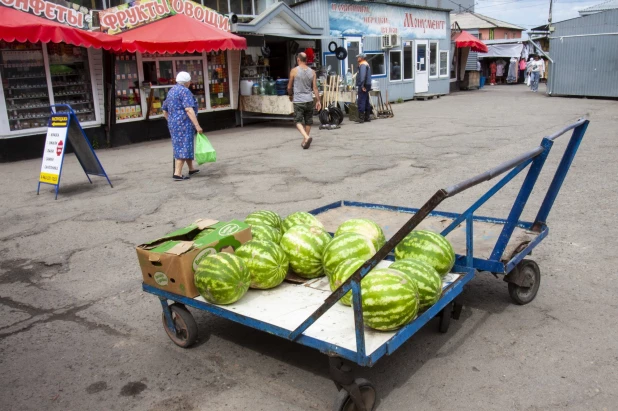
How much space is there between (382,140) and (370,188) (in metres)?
4.91

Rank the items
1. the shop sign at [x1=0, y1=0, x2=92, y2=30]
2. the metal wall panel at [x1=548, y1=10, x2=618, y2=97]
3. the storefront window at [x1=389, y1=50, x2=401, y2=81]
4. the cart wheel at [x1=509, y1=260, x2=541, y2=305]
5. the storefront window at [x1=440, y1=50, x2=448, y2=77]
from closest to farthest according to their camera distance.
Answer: the cart wheel at [x1=509, y1=260, x2=541, y2=305] < the shop sign at [x1=0, y1=0, x2=92, y2=30] < the metal wall panel at [x1=548, y1=10, x2=618, y2=97] < the storefront window at [x1=389, y1=50, x2=401, y2=81] < the storefront window at [x1=440, y1=50, x2=448, y2=77]

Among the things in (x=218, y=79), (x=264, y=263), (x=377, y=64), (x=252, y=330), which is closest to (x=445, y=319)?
(x=264, y=263)

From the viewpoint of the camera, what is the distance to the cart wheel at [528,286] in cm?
440

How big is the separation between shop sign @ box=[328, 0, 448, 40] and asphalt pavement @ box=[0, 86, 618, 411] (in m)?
11.3

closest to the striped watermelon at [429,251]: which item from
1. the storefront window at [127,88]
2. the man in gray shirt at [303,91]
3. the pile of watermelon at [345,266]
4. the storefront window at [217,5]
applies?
the pile of watermelon at [345,266]

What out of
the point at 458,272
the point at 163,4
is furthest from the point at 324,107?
the point at 458,272

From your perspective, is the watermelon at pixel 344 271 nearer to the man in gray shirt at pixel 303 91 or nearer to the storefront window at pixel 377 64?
the man in gray shirt at pixel 303 91

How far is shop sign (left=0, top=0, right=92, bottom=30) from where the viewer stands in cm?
1167

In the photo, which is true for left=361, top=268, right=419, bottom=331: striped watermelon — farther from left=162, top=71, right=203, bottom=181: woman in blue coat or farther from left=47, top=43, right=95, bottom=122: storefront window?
left=47, top=43, right=95, bottom=122: storefront window

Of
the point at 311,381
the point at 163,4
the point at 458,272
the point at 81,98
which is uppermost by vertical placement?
the point at 163,4

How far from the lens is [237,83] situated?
1711 cm

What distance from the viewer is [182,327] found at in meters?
4.05

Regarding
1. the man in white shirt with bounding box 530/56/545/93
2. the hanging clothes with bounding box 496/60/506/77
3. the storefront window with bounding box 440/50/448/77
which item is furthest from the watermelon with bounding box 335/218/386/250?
the hanging clothes with bounding box 496/60/506/77

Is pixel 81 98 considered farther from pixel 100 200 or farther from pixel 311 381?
pixel 311 381
